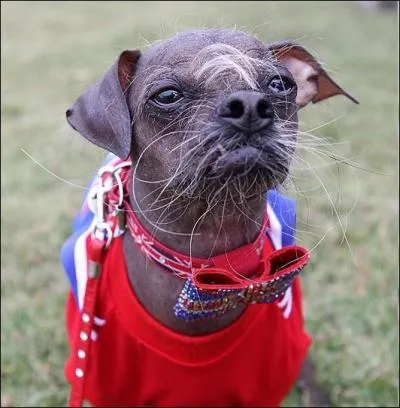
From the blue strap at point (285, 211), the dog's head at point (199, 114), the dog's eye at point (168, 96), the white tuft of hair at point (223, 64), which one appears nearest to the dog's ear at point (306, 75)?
the dog's head at point (199, 114)

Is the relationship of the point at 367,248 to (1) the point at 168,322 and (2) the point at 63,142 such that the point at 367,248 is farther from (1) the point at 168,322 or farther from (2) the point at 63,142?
(2) the point at 63,142

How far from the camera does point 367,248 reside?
113 inches

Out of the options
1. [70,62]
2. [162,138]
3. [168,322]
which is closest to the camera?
[162,138]

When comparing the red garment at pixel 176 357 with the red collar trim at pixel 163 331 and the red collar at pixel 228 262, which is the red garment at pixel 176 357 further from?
the red collar at pixel 228 262

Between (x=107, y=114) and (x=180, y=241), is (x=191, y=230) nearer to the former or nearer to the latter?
(x=180, y=241)

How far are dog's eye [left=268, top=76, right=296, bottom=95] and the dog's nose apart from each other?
0.19m

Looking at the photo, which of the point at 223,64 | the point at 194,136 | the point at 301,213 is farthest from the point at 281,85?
the point at 301,213

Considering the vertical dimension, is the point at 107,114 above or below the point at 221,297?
above

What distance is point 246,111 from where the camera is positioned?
3.99 feet

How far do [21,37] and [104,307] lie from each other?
4.91 m

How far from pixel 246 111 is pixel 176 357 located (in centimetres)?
72

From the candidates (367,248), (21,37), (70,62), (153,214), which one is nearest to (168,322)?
(153,214)

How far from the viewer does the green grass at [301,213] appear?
224cm

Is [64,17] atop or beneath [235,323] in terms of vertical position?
beneath
